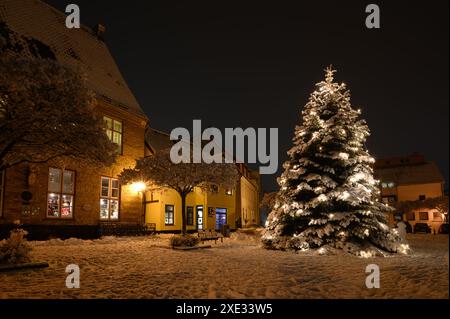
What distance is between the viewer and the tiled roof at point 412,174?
154ft

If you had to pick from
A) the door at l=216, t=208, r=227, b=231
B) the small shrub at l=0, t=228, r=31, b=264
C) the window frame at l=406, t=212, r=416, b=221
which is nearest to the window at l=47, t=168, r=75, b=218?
the small shrub at l=0, t=228, r=31, b=264

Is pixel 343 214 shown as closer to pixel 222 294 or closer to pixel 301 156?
pixel 301 156

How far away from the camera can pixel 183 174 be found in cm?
1588

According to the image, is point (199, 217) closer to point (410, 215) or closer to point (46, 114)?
point (46, 114)

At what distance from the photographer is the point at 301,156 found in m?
15.0

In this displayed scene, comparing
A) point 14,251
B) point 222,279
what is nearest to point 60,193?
point 14,251

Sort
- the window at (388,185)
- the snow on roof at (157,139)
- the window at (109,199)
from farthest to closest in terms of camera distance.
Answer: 1. the window at (388,185)
2. the snow on roof at (157,139)
3. the window at (109,199)

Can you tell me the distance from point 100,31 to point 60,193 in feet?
46.8

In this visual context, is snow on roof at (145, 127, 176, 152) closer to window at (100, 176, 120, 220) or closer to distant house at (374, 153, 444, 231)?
window at (100, 176, 120, 220)

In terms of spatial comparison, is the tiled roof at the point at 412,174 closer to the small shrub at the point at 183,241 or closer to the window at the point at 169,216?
the window at the point at 169,216

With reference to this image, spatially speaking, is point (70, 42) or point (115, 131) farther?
point (70, 42)

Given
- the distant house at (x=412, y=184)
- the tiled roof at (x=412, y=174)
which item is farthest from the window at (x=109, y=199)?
the tiled roof at (x=412, y=174)

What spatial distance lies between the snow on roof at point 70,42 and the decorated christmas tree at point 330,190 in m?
11.6

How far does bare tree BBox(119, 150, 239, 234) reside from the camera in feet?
52.3
